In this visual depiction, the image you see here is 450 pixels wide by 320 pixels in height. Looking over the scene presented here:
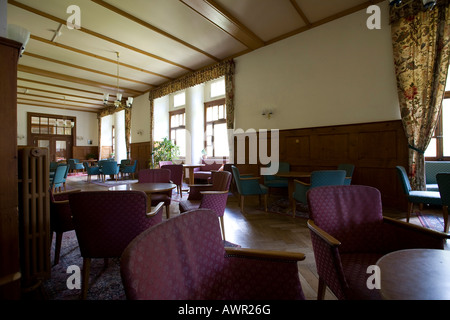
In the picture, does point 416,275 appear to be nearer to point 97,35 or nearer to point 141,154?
point 97,35

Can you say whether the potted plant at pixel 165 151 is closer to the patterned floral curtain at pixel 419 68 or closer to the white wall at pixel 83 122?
the patterned floral curtain at pixel 419 68

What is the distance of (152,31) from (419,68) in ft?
17.3

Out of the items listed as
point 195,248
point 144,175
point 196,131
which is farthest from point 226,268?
point 196,131

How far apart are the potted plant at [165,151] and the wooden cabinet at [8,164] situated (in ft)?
22.6

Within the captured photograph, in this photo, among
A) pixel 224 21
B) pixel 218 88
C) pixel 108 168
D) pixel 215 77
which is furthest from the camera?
pixel 108 168

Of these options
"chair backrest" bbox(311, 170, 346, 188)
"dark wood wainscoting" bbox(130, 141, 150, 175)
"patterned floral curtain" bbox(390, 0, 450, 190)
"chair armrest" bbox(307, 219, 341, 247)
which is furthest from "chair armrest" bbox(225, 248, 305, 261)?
"dark wood wainscoting" bbox(130, 141, 150, 175)

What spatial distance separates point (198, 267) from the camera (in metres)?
0.89

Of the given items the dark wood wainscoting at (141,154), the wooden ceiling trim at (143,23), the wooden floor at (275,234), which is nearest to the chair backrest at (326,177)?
the wooden floor at (275,234)

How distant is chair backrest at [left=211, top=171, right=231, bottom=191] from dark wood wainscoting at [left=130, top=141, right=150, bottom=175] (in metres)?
7.04

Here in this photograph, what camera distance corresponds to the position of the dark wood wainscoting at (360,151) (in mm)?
3971

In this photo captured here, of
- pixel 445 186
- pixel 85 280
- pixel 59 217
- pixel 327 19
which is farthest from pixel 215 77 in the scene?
pixel 85 280

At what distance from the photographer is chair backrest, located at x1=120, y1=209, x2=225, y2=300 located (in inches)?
25.2

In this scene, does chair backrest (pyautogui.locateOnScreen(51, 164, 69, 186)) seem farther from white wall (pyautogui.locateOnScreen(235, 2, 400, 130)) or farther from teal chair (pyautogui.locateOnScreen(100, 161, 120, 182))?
white wall (pyautogui.locateOnScreen(235, 2, 400, 130))
